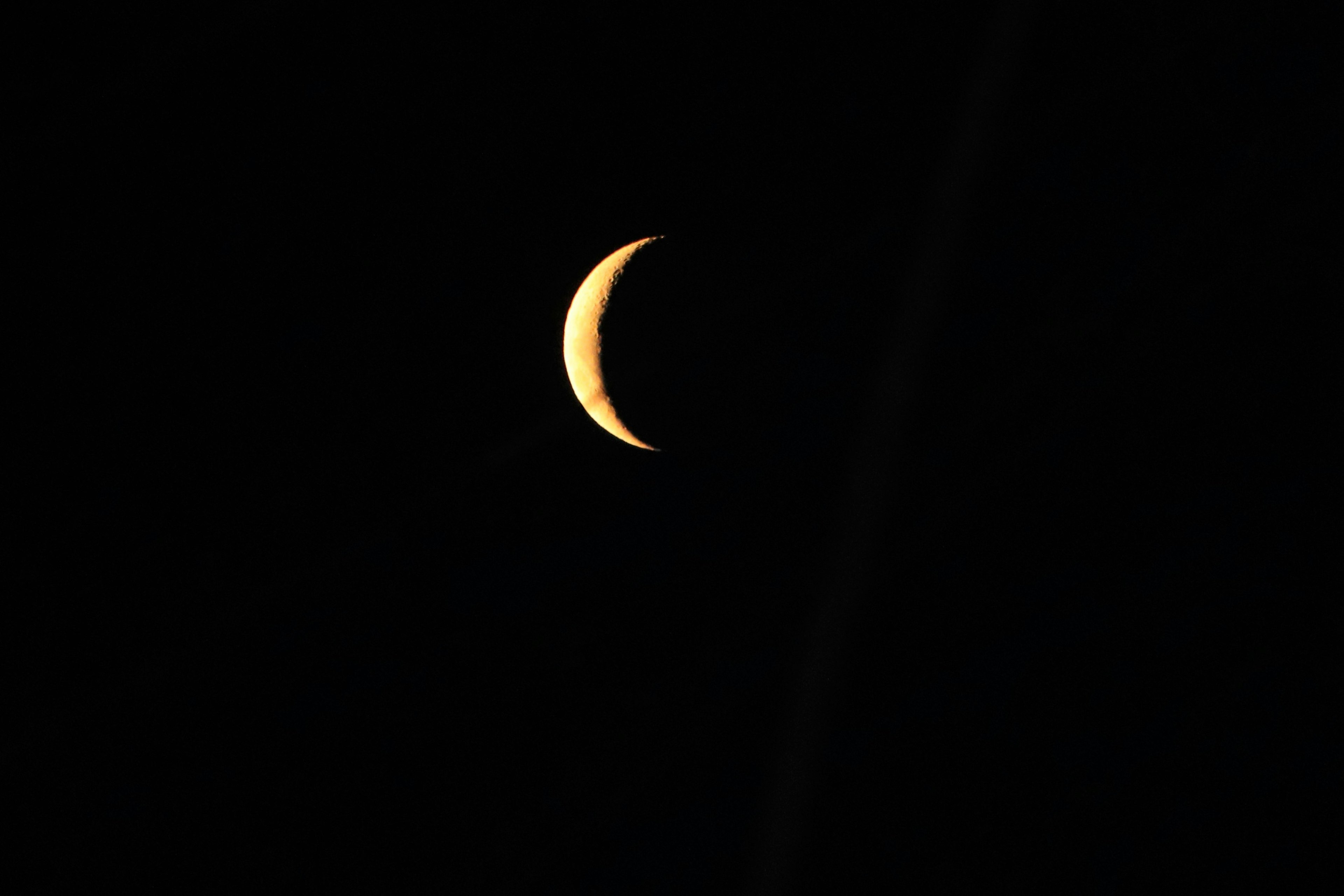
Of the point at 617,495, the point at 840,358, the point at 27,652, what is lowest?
the point at 27,652

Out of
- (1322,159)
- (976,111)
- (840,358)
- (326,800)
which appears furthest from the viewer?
(326,800)

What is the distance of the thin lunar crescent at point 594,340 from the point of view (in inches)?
136

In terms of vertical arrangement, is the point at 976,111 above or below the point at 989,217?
below

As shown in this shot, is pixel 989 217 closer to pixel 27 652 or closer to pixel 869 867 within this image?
pixel 869 867

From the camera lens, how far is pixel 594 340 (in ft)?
11.2

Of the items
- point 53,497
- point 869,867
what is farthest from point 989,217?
point 53,497

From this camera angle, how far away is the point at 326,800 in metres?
4.69

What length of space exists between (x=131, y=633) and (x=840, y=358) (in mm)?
3218

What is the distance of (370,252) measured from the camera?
3908 millimetres

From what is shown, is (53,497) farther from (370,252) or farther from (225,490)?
(370,252)

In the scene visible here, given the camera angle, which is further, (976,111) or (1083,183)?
(1083,183)

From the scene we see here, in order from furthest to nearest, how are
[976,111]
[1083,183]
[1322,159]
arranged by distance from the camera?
[1083,183]
[1322,159]
[976,111]

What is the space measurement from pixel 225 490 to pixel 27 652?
43.1 inches

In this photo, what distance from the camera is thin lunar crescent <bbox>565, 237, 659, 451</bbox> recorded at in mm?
3443
